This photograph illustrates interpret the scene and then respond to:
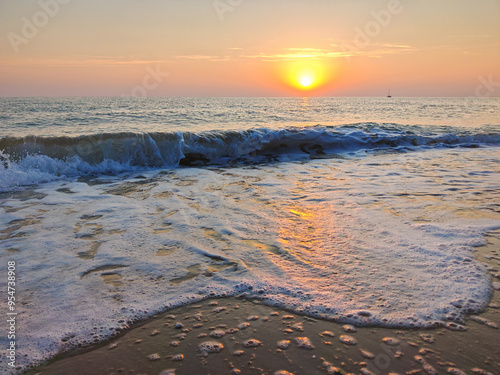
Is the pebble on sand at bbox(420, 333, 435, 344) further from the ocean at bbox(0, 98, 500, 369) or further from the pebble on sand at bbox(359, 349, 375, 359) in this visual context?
the pebble on sand at bbox(359, 349, 375, 359)

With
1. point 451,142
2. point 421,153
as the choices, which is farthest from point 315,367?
point 451,142

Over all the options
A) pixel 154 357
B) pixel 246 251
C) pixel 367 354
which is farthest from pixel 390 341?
pixel 246 251

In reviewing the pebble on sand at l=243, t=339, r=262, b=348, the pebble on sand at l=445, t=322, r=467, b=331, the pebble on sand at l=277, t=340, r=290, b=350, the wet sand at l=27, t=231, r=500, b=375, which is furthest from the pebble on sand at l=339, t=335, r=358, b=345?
the pebble on sand at l=445, t=322, r=467, b=331

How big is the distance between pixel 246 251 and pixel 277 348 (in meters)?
1.45

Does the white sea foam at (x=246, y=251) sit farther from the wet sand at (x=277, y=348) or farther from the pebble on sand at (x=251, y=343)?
the pebble on sand at (x=251, y=343)

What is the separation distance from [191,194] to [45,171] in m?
4.24

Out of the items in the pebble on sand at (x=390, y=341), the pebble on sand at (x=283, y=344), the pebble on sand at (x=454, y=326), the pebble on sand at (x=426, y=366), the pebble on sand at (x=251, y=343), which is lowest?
the pebble on sand at (x=251, y=343)

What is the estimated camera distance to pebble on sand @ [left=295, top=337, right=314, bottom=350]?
2.08 meters

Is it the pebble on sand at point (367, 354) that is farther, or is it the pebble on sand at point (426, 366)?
the pebble on sand at point (367, 354)

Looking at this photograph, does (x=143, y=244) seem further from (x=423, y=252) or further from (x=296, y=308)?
(x=423, y=252)

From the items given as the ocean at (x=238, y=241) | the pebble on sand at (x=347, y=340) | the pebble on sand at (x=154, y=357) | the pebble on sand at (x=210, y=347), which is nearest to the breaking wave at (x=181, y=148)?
the ocean at (x=238, y=241)

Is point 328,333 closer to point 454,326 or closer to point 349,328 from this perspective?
point 349,328

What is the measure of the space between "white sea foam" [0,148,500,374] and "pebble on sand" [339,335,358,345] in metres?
0.16

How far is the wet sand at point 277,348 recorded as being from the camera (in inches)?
75.0
